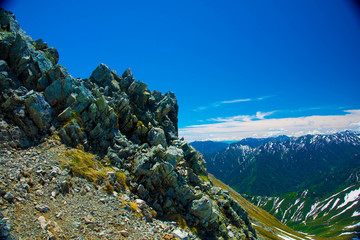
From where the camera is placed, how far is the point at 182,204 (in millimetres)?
34688

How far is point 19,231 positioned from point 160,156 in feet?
80.6

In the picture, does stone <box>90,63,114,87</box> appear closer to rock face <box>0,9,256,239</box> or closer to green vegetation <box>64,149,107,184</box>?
rock face <box>0,9,256,239</box>

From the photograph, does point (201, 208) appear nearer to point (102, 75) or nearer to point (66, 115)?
point (66, 115)

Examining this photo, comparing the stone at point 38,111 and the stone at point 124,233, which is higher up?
the stone at point 38,111

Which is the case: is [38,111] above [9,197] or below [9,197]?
above

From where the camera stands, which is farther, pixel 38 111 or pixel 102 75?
pixel 102 75

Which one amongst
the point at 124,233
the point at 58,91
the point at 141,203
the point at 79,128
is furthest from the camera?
the point at 58,91

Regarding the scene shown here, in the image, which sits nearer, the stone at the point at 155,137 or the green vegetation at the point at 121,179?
Result: the green vegetation at the point at 121,179

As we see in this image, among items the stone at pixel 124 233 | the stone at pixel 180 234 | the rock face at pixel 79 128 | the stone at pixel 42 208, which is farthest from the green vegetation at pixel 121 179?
the stone at pixel 42 208

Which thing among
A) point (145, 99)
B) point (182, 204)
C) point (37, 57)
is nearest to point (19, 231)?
point (182, 204)

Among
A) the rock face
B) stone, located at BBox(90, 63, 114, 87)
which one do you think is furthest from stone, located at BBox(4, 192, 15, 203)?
stone, located at BBox(90, 63, 114, 87)

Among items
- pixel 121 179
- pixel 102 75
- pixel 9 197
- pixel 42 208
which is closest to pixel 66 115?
pixel 121 179

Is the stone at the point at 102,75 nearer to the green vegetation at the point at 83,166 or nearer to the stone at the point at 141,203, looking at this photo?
the green vegetation at the point at 83,166

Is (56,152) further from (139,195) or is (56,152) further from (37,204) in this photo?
(139,195)
